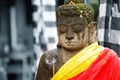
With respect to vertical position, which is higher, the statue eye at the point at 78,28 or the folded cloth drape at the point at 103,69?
the statue eye at the point at 78,28

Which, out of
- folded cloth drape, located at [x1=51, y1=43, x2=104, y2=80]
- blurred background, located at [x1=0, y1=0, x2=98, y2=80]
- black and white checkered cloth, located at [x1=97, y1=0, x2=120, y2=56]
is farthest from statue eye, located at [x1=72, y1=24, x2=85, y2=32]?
blurred background, located at [x1=0, y1=0, x2=98, y2=80]

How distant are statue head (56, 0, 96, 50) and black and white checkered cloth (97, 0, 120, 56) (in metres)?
1.49

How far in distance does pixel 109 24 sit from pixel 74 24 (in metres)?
1.70

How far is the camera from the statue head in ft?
23.4

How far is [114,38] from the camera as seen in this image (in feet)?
28.7

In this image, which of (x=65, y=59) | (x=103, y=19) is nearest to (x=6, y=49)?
(x=103, y=19)

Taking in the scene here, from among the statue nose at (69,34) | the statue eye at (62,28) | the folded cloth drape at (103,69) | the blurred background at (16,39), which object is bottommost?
the blurred background at (16,39)

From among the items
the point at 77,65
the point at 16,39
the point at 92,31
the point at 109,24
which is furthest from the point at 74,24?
the point at 16,39

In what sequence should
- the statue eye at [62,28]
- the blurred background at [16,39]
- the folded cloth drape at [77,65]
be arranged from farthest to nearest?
1. the blurred background at [16,39]
2. the statue eye at [62,28]
3. the folded cloth drape at [77,65]

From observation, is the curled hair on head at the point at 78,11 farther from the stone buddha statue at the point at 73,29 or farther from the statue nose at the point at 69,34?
the statue nose at the point at 69,34

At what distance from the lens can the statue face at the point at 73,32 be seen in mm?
7125

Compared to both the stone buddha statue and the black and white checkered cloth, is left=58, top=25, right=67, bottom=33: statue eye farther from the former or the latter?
the black and white checkered cloth

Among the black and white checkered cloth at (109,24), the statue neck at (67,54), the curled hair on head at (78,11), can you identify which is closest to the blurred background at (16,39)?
the black and white checkered cloth at (109,24)

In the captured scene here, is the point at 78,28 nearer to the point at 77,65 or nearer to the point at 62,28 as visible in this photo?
the point at 62,28
